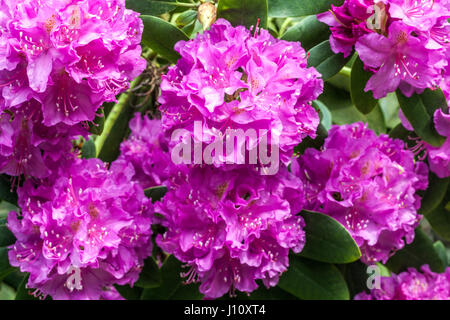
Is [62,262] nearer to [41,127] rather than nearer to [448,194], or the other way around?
[41,127]

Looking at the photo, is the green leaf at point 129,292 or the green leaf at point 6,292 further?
the green leaf at point 6,292

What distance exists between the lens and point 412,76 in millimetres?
1252

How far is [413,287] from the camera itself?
5.06ft

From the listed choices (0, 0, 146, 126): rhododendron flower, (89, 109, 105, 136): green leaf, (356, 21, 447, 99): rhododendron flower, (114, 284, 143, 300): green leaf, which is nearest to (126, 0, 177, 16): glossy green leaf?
(0, 0, 146, 126): rhododendron flower

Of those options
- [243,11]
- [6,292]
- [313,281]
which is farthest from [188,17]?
[6,292]

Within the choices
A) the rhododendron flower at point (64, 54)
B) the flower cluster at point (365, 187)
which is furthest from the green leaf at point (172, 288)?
the rhododendron flower at point (64, 54)

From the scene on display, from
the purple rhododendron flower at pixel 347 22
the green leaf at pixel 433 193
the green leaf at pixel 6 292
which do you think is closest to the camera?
the purple rhododendron flower at pixel 347 22

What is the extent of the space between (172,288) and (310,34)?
71 cm

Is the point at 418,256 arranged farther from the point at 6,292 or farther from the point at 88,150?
the point at 6,292

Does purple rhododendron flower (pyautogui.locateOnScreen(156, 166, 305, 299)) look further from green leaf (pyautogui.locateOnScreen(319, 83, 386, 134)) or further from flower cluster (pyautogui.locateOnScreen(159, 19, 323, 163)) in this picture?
green leaf (pyautogui.locateOnScreen(319, 83, 386, 134))

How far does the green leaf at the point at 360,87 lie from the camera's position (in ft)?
4.44

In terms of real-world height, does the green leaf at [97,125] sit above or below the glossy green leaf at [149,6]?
below

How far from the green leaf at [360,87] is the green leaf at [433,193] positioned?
0.30 meters

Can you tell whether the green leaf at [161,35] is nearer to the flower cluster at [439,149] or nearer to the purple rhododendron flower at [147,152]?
the purple rhododendron flower at [147,152]
